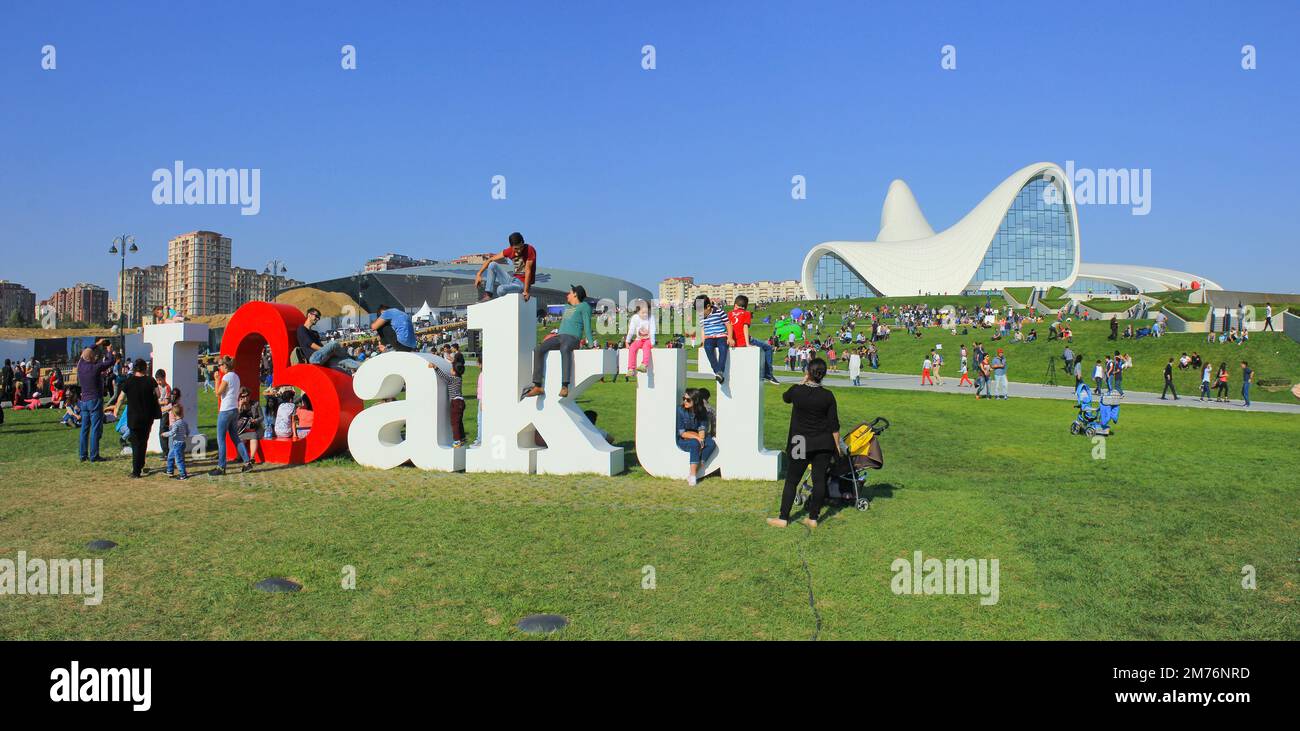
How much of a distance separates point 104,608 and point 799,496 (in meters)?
5.97

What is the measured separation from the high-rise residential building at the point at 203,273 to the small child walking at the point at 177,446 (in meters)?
92.0

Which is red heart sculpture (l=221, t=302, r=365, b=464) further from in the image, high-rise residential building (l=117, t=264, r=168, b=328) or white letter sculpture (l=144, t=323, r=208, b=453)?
high-rise residential building (l=117, t=264, r=168, b=328)

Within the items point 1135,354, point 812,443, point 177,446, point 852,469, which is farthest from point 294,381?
point 1135,354

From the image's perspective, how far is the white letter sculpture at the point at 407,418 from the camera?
10.1m

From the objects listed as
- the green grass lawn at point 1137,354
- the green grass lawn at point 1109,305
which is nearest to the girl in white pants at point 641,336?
the green grass lawn at point 1137,354

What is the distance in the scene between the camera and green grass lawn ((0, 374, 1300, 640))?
4812 mm

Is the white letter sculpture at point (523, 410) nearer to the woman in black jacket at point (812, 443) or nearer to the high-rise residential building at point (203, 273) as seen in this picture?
the woman in black jacket at point (812, 443)

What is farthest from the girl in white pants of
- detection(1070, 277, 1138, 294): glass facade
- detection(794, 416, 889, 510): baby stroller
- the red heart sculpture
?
detection(1070, 277, 1138, 294): glass facade

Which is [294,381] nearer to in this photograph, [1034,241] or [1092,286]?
[1034,241]

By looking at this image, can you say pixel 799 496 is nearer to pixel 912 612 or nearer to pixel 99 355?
pixel 912 612

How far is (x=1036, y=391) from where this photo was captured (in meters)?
25.6

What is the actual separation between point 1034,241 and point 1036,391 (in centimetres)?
7926

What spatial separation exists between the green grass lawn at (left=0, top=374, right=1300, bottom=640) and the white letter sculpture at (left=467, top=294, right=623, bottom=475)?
1.49ft
